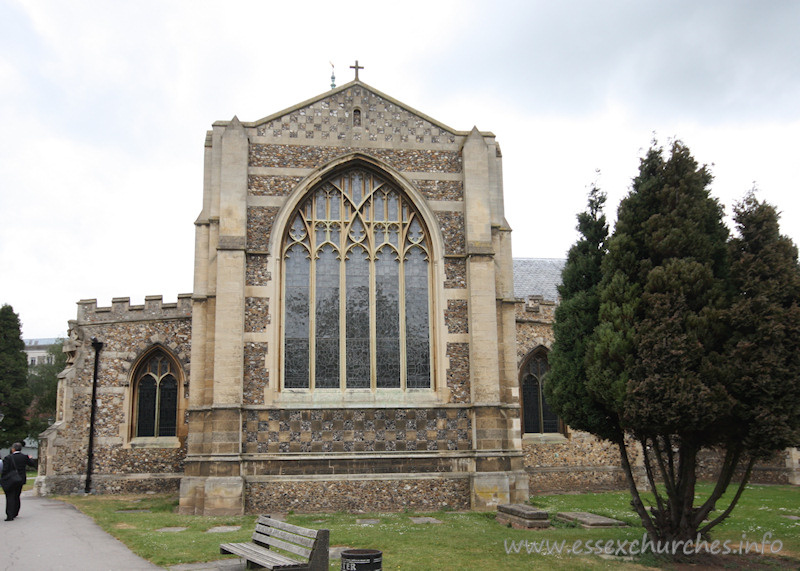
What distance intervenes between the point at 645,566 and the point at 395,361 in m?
8.82

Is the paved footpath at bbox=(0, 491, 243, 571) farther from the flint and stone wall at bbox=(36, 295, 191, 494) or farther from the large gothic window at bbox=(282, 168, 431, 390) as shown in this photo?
the large gothic window at bbox=(282, 168, 431, 390)

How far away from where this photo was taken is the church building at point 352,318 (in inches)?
651

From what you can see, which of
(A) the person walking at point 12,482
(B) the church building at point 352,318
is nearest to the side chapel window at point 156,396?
(B) the church building at point 352,318

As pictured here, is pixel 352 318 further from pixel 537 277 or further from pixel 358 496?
pixel 537 277

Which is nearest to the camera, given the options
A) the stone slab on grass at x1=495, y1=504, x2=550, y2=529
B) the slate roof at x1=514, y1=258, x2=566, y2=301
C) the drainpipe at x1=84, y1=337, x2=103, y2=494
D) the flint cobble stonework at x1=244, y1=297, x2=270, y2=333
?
the stone slab on grass at x1=495, y1=504, x2=550, y2=529

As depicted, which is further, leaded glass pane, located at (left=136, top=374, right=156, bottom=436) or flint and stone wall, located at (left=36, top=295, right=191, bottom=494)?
leaded glass pane, located at (left=136, top=374, right=156, bottom=436)

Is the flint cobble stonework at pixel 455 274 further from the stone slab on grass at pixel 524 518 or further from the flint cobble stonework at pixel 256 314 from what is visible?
the stone slab on grass at pixel 524 518

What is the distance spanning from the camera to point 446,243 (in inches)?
722

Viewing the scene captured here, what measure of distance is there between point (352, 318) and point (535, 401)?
337 inches

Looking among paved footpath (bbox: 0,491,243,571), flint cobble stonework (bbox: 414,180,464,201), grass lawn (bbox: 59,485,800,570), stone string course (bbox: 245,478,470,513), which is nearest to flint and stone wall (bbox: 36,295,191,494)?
grass lawn (bbox: 59,485,800,570)

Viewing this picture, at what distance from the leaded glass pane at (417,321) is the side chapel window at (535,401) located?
6403 millimetres

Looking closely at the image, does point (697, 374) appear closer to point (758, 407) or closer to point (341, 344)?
point (758, 407)

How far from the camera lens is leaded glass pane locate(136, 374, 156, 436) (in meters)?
21.5

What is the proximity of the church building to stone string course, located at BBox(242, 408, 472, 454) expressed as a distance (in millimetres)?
36
